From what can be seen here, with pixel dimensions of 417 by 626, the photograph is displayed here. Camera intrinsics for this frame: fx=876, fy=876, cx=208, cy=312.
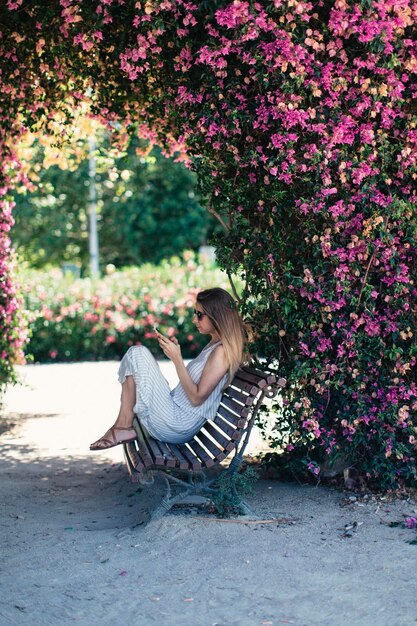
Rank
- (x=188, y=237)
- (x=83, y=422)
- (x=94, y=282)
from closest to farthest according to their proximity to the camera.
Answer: (x=83, y=422) < (x=94, y=282) < (x=188, y=237)

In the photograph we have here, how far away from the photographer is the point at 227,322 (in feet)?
17.3

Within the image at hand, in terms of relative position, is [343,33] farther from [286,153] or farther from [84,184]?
[84,184]

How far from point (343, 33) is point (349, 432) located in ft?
7.63

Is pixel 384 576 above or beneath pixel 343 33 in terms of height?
beneath

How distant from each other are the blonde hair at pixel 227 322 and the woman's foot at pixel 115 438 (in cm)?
67

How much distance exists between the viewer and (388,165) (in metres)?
5.14

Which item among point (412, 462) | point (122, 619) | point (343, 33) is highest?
point (343, 33)

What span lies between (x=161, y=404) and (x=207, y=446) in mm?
380

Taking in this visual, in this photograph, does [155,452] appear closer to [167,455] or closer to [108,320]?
[167,455]

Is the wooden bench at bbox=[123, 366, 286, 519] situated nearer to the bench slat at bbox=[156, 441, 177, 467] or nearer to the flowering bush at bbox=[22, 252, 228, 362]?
the bench slat at bbox=[156, 441, 177, 467]

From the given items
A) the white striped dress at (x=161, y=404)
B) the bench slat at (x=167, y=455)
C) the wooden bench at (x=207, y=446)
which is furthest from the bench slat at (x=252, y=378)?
the bench slat at (x=167, y=455)

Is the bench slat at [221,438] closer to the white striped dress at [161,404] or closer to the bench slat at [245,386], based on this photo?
the white striped dress at [161,404]

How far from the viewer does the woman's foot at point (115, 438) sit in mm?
5227

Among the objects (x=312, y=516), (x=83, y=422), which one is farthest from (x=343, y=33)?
(x=83, y=422)
